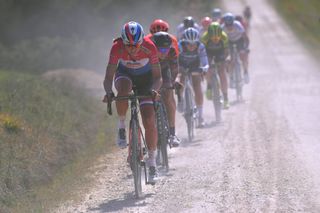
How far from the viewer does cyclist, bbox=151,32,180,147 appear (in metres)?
11.5

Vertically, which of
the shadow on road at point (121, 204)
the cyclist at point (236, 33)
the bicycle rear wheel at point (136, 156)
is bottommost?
the shadow on road at point (121, 204)

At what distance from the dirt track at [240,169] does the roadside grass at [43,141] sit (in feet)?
1.82

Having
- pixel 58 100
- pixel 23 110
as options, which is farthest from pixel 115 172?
pixel 58 100

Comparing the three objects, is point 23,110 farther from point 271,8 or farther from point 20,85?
point 271,8

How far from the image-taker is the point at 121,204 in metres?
9.29

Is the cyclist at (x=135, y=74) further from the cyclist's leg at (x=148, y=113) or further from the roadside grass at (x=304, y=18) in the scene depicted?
the roadside grass at (x=304, y=18)

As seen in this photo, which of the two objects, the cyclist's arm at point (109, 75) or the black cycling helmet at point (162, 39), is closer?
the cyclist's arm at point (109, 75)

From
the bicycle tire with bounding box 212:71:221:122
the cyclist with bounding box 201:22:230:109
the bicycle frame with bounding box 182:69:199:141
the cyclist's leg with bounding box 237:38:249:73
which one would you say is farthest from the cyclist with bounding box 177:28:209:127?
the cyclist's leg with bounding box 237:38:249:73

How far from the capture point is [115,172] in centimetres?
1159

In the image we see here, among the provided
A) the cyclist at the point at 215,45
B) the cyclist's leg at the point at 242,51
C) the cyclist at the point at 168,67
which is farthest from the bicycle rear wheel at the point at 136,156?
the cyclist's leg at the point at 242,51

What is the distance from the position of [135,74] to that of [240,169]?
2259 mm

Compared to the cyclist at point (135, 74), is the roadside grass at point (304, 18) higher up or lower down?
higher up

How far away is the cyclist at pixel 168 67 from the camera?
11.5m

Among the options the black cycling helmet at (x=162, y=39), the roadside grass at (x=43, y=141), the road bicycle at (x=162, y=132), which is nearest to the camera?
the roadside grass at (x=43, y=141)
